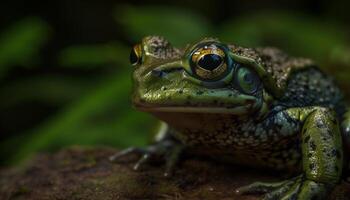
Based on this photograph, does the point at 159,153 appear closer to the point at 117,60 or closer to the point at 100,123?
the point at 100,123

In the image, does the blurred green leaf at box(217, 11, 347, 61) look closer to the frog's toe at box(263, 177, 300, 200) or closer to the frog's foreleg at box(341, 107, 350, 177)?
the frog's foreleg at box(341, 107, 350, 177)

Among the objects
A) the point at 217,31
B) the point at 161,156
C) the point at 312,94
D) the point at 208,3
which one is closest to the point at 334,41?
the point at 217,31

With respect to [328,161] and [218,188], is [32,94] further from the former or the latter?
[328,161]

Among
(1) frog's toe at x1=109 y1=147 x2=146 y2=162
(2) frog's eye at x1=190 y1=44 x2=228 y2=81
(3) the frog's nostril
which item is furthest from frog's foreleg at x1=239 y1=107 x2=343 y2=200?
(1) frog's toe at x1=109 y1=147 x2=146 y2=162

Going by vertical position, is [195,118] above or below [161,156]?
above

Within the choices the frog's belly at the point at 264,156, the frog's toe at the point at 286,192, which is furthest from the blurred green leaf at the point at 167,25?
the frog's toe at the point at 286,192

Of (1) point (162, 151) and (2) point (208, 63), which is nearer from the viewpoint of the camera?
(2) point (208, 63)

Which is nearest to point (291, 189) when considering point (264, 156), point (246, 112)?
point (264, 156)
